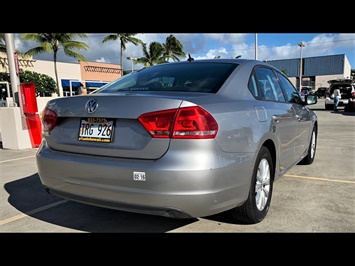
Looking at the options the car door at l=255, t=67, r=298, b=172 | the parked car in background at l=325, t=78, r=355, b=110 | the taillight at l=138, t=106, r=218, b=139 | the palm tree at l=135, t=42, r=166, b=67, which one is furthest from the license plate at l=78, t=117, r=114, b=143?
the palm tree at l=135, t=42, r=166, b=67

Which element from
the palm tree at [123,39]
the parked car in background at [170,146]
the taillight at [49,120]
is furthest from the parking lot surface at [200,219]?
the palm tree at [123,39]

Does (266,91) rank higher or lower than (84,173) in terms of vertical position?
higher

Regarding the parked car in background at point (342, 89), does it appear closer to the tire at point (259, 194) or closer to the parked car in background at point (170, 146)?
the tire at point (259, 194)

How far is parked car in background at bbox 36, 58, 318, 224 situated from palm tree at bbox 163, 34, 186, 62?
38.8 metres

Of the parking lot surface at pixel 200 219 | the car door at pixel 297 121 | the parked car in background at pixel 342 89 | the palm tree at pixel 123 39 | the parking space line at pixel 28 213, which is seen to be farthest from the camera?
the palm tree at pixel 123 39

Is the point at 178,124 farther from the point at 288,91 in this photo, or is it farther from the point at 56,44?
the point at 56,44

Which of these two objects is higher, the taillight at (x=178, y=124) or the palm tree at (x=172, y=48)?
the palm tree at (x=172, y=48)

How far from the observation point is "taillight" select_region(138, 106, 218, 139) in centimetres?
219

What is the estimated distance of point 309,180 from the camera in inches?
175

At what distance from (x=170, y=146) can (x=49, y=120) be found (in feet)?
4.20

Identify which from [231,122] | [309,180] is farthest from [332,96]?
[231,122]

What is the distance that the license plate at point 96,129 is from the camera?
2.38 metres
